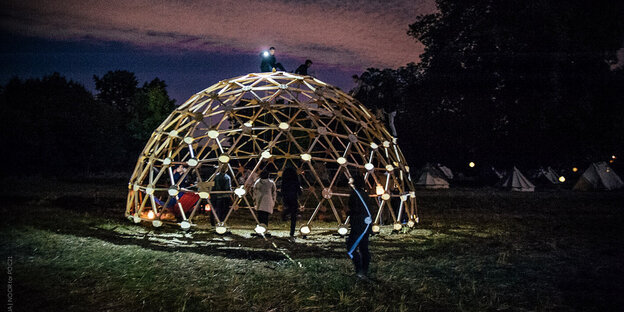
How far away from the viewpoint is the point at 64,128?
31.2 meters

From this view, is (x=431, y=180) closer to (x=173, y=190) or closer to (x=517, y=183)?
(x=517, y=183)

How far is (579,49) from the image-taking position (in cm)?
2053

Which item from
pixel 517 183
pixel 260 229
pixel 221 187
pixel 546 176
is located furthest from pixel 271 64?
pixel 546 176

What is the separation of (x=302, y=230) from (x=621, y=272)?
590 centimetres

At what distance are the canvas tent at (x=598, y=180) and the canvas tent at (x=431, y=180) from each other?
846cm

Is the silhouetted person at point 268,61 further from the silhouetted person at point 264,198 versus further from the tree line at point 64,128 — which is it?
the tree line at point 64,128

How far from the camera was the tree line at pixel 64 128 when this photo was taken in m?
28.1

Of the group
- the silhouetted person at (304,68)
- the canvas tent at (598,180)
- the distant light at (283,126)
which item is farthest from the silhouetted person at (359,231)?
the canvas tent at (598,180)

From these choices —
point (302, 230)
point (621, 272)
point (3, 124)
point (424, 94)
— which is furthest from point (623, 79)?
point (3, 124)

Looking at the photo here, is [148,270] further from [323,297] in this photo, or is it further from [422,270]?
[422,270]

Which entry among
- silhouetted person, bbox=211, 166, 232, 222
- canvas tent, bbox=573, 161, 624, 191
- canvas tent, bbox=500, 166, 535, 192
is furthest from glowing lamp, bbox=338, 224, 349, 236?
canvas tent, bbox=573, 161, 624, 191

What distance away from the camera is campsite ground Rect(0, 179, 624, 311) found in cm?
496

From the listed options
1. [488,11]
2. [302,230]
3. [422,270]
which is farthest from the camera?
[488,11]

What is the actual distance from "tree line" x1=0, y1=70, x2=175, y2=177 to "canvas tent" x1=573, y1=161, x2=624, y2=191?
35526 millimetres
